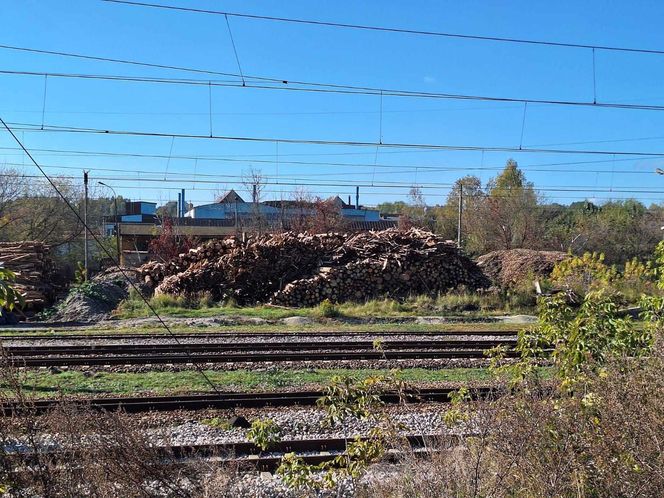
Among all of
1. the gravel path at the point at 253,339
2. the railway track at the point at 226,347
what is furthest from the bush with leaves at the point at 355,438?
the gravel path at the point at 253,339

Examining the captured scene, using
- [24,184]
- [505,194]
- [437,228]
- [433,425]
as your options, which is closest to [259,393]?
[433,425]

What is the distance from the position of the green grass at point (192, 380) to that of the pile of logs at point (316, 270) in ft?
44.3

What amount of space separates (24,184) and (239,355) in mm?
36029

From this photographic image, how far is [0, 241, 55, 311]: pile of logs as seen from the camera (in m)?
24.9

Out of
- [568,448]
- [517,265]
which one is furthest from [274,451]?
[517,265]

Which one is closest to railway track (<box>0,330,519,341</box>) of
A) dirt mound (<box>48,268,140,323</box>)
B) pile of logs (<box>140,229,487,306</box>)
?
dirt mound (<box>48,268,140,323</box>)

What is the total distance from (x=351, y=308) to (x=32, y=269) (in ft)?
52.8

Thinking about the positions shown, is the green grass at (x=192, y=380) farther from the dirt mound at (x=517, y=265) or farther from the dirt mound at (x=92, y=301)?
the dirt mound at (x=517, y=265)

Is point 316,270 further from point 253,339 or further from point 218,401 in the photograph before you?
point 218,401

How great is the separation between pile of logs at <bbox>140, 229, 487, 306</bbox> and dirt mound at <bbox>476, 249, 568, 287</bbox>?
2941 mm

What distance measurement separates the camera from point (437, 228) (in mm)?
59469

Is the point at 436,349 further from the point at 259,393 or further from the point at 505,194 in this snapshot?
the point at 505,194

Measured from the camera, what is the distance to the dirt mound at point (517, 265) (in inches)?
1144

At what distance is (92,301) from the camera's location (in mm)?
24078
